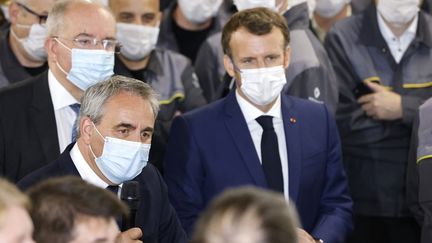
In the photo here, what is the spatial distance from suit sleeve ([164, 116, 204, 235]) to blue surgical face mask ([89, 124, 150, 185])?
60cm

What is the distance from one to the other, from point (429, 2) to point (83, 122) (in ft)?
11.1

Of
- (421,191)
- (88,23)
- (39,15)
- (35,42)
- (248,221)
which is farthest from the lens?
(39,15)

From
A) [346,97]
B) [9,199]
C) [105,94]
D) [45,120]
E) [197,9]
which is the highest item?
[9,199]

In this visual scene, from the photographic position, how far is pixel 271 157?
5504mm

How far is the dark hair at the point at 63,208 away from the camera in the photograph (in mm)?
3465

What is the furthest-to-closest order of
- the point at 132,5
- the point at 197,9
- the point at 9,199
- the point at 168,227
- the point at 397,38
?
the point at 197,9
the point at 397,38
the point at 132,5
the point at 168,227
the point at 9,199

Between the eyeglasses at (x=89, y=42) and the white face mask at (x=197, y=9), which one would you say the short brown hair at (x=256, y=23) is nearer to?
the eyeglasses at (x=89, y=42)

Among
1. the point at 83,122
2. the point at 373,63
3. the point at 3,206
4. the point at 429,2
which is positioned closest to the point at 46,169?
the point at 83,122

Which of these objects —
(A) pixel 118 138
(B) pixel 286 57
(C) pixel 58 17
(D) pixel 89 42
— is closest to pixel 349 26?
(B) pixel 286 57

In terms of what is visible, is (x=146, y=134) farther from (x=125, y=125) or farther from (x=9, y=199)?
(x=9, y=199)

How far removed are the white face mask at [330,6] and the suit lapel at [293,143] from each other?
2.41 metres

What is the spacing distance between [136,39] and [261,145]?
1.43m

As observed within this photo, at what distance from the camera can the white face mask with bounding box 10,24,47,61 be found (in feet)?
Result: 21.0

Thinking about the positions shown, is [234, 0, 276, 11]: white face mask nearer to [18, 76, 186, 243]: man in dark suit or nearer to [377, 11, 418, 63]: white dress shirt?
[377, 11, 418, 63]: white dress shirt
